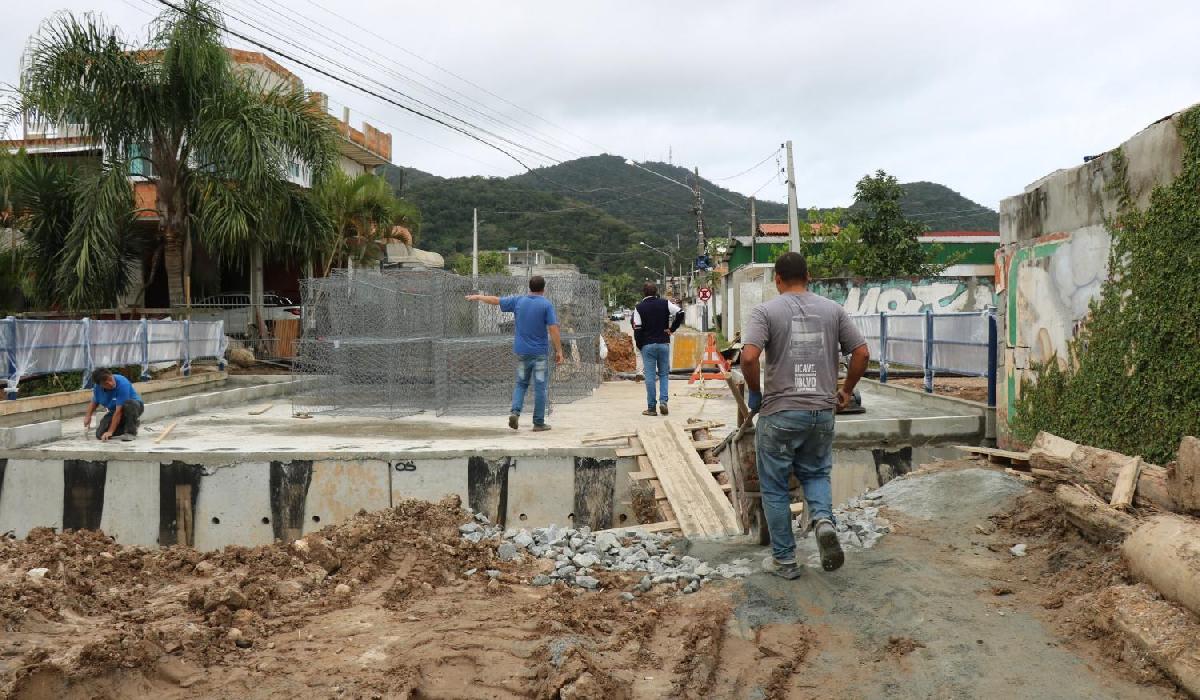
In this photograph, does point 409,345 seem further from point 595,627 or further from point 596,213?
point 596,213

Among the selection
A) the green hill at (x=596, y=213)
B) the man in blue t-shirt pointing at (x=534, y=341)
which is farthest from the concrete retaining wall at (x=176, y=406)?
the green hill at (x=596, y=213)

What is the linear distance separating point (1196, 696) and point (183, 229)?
18.2 m

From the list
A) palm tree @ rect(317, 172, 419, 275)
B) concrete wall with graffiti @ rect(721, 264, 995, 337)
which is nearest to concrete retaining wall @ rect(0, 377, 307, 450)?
palm tree @ rect(317, 172, 419, 275)

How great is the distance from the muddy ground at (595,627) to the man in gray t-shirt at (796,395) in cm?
34

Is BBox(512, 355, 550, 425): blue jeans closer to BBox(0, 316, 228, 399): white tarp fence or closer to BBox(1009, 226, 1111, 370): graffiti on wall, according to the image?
BBox(1009, 226, 1111, 370): graffiti on wall

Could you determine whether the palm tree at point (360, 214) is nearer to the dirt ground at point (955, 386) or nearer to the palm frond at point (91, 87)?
the palm frond at point (91, 87)

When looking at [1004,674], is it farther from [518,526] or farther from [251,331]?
[251,331]

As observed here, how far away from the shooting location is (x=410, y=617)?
15.8ft

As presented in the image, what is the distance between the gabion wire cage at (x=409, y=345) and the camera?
11.8 m

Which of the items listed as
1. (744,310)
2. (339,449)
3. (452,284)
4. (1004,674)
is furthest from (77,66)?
(744,310)

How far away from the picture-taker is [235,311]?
69.7ft

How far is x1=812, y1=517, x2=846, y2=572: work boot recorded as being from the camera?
472cm

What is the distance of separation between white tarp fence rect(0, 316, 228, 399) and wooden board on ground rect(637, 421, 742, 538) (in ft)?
25.9

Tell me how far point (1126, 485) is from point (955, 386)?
33.5 feet
